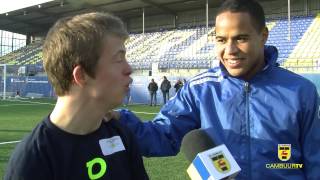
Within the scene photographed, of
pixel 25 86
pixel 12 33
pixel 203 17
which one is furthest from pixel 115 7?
pixel 12 33

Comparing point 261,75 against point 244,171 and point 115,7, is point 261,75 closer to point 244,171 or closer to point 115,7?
point 244,171

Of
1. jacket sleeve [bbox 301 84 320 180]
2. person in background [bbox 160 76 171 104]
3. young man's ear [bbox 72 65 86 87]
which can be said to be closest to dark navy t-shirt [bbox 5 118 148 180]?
young man's ear [bbox 72 65 86 87]

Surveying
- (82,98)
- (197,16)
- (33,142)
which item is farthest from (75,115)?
(197,16)

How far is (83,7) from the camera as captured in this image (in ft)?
113

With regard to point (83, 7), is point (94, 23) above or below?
below

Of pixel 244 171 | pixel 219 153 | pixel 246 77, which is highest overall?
pixel 246 77

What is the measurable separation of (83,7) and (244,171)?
33252 mm

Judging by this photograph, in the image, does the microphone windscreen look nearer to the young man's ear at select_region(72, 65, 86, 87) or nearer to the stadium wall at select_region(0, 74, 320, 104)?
the young man's ear at select_region(72, 65, 86, 87)

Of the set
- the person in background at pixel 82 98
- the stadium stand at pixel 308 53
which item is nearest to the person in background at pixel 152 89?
the stadium stand at pixel 308 53

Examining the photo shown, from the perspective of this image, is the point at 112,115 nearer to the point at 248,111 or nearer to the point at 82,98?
the point at 82,98

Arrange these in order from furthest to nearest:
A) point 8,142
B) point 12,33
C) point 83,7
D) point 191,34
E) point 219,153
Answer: point 12,33
point 83,7
point 191,34
point 8,142
point 219,153

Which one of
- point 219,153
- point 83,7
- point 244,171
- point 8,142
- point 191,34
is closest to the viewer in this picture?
point 219,153

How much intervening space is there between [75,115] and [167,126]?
0.80 meters

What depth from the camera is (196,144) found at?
2.06m
